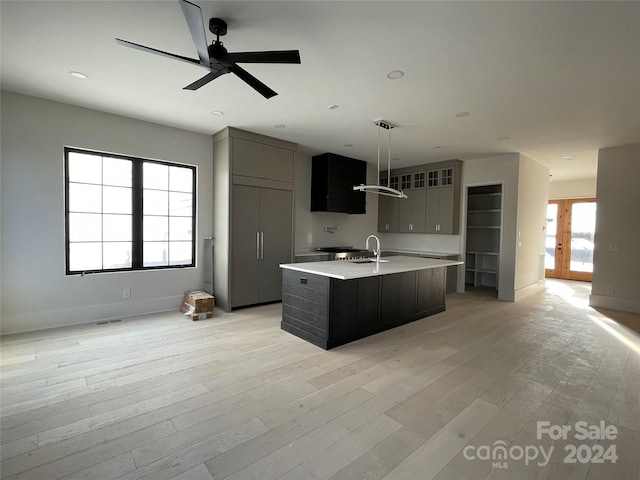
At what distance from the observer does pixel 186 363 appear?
293 centimetres

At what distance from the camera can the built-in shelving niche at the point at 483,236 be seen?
7383 mm

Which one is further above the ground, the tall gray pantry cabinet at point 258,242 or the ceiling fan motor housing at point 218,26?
the ceiling fan motor housing at point 218,26

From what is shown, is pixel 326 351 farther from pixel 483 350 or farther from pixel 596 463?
pixel 596 463

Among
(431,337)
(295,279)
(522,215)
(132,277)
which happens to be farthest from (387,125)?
(132,277)

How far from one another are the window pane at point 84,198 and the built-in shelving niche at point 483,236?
7468mm

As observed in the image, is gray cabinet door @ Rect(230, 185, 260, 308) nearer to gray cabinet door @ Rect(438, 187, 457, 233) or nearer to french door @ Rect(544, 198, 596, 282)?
gray cabinet door @ Rect(438, 187, 457, 233)

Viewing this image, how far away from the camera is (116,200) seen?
437cm

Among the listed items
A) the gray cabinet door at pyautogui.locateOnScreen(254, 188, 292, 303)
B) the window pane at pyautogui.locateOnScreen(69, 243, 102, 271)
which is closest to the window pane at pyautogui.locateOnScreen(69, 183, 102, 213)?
the window pane at pyautogui.locateOnScreen(69, 243, 102, 271)

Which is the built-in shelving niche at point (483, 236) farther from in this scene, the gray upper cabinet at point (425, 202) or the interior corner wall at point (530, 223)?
the gray upper cabinet at point (425, 202)

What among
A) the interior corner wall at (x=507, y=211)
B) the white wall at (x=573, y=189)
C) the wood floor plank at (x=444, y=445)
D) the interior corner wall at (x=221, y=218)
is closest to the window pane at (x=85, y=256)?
the interior corner wall at (x=221, y=218)

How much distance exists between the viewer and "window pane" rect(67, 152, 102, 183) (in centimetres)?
400

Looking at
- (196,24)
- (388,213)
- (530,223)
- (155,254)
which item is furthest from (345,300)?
(530,223)

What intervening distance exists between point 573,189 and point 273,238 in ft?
28.6

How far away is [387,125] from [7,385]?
4.96 metres
